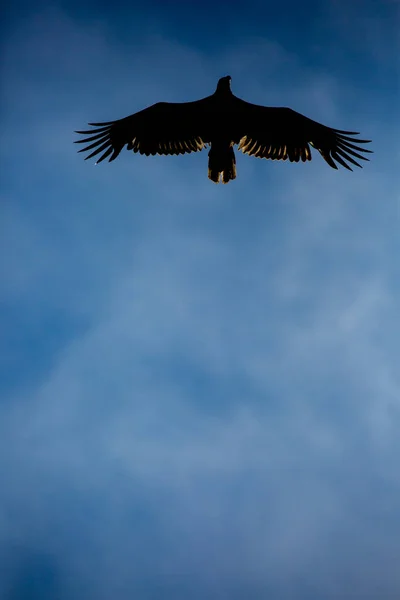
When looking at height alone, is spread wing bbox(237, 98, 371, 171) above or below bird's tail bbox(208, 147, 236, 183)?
above

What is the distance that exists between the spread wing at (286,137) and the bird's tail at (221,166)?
29.9 inches

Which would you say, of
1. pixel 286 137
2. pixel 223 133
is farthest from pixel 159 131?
pixel 286 137

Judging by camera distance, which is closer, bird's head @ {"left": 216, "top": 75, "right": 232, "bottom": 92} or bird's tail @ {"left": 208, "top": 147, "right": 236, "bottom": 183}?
bird's tail @ {"left": 208, "top": 147, "right": 236, "bottom": 183}

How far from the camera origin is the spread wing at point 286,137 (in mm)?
10547

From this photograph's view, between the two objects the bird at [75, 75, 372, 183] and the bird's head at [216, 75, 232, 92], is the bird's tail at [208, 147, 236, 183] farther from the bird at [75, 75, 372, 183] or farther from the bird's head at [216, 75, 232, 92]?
the bird's head at [216, 75, 232, 92]

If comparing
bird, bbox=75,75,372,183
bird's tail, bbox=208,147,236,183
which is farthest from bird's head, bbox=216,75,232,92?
bird's tail, bbox=208,147,236,183

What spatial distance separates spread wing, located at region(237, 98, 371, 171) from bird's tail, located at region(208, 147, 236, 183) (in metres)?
0.76

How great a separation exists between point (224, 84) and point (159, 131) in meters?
1.68

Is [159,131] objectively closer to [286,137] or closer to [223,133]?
[223,133]

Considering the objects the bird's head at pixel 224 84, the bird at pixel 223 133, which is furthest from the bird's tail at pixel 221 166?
the bird's head at pixel 224 84

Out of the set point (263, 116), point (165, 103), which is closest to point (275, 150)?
point (263, 116)

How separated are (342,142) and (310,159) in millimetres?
750

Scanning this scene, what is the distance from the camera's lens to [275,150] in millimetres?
11094

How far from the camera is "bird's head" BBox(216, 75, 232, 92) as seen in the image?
34.2 ft
